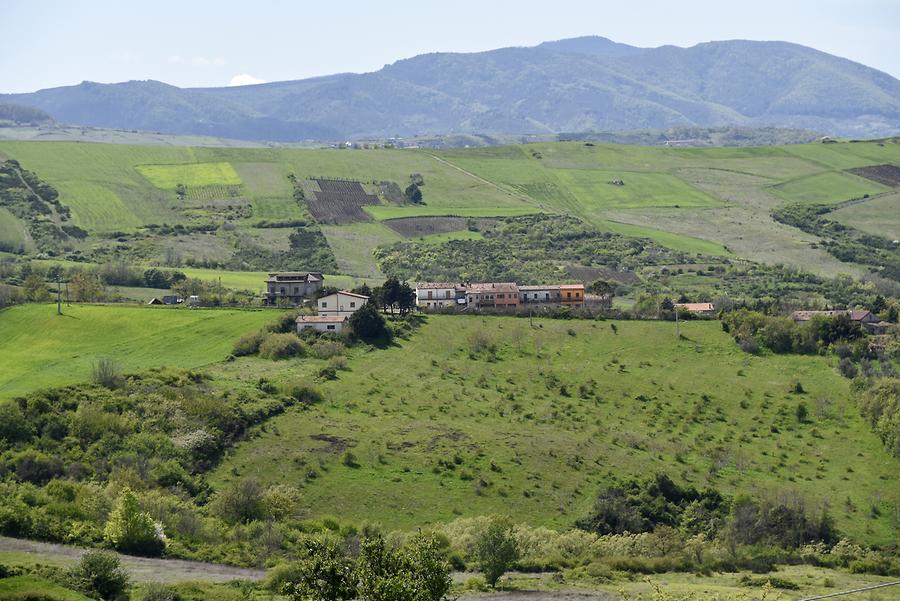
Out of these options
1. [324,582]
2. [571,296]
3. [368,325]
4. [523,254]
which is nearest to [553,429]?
[368,325]

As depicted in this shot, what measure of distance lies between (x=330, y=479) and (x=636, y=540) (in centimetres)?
1691

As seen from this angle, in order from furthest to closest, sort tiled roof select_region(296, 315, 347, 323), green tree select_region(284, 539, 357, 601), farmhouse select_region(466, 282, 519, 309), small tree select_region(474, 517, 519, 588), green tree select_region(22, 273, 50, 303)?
1. farmhouse select_region(466, 282, 519, 309)
2. green tree select_region(22, 273, 50, 303)
3. tiled roof select_region(296, 315, 347, 323)
4. small tree select_region(474, 517, 519, 588)
5. green tree select_region(284, 539, 357, 601)

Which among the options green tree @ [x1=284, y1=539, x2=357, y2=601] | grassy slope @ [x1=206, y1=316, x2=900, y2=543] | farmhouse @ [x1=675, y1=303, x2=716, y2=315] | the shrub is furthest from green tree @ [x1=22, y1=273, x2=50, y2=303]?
green tree @ [x1=284, y1=539, x2=357, y2=601]

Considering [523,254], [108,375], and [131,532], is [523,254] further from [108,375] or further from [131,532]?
[131,532]

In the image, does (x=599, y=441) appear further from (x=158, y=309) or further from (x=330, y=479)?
(x=158, y=309)

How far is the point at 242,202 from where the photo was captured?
193375mm

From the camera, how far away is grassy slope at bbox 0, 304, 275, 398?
8794 centimetres

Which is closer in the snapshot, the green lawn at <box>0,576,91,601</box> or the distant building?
the green lawn at <box>0,576,91,601</box>

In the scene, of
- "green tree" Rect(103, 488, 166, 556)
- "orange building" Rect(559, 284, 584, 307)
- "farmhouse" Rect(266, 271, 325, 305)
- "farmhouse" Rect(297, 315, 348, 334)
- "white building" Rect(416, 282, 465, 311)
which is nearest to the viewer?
"green tree" Rect(103, 488, 166, 556)

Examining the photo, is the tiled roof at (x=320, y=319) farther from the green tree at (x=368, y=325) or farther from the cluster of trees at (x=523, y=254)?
the cluster of trees at (x=523, y=254)

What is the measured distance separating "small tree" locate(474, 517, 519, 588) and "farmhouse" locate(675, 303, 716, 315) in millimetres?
61419

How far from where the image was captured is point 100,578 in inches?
1897

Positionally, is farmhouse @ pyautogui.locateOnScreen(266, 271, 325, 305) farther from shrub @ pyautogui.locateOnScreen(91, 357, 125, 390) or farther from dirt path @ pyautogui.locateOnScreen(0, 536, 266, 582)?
dirt path @ pyautogui.locateOnScreen(0, 536, 266, 582)

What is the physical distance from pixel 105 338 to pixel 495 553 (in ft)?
172
